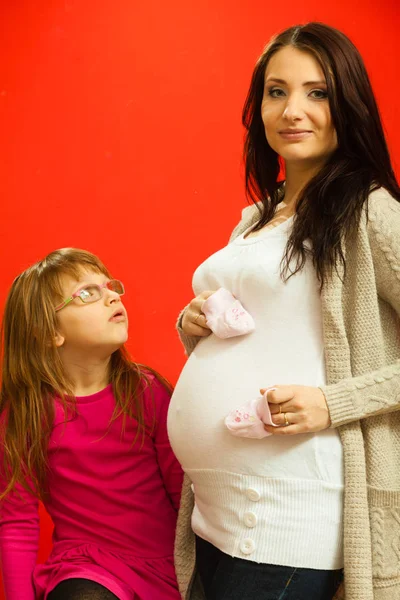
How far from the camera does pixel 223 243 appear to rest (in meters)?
2.25

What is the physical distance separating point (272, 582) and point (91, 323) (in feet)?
2.32

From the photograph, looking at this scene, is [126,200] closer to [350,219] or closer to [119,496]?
[119,496]

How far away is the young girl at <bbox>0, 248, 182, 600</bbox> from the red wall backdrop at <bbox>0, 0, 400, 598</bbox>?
40 cm

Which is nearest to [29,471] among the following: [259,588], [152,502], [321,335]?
[152,502]

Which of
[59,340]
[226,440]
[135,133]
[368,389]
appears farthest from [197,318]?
[135,133]

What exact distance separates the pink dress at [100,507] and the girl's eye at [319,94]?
782 mm

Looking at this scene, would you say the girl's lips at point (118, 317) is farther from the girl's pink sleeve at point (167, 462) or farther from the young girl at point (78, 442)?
the girl's pink sleeve at point (167, 462)

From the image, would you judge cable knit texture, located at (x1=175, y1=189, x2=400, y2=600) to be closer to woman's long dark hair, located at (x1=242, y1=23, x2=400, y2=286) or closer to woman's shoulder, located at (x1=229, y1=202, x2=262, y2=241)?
woman's long dark hair, located at (x1=242, y1=23, x2=400, y2=286)

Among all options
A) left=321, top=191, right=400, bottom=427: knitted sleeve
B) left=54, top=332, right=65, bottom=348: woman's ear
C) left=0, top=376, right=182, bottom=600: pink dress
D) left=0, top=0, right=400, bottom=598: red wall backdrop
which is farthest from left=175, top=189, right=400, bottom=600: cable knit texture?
left=0, top=0, right=400, bottom=598: red wall backdrop

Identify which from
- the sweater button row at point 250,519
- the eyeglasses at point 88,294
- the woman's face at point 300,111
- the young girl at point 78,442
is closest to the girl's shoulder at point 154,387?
the young girl at point 78,442

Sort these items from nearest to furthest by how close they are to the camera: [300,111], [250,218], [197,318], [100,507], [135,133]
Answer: [300,111]
[197,318]
[250,218]
[100,507]
[135,133]

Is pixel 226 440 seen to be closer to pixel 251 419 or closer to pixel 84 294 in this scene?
pixel 251 419

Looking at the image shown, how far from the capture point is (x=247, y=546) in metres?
1.26

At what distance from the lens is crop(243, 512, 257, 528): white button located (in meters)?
1.27
